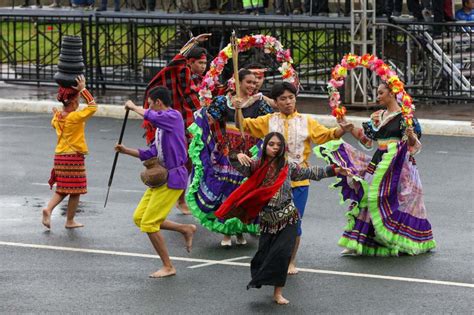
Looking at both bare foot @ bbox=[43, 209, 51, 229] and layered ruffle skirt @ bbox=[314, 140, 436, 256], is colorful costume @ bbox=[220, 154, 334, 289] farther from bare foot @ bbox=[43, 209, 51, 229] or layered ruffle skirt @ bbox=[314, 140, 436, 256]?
bare foot @ bbox=[43, 209, 51, 229]

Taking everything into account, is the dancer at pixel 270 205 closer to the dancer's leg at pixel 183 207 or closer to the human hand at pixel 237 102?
the human hand at pixel 237 102

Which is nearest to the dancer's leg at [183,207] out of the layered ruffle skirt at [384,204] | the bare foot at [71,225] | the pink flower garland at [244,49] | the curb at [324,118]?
the bare foot at [71,225]

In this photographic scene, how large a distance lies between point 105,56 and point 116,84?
143 cm

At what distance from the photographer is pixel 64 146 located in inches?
515

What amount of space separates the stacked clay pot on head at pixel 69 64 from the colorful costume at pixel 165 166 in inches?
86.8

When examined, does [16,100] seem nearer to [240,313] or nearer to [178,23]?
[178,23]

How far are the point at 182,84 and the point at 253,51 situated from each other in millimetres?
11230

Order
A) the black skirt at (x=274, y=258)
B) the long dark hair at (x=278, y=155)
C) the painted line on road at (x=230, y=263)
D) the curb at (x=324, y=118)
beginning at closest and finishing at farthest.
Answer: the black skirt at (x=274, y=258) → the long dark hair at (x=278, y=155) → the painted line on road at (x=230, y=263) → the curb at (x=324, y=118)

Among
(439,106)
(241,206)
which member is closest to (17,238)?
(241,206)

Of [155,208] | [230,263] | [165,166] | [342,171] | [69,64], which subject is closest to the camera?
[342,171]

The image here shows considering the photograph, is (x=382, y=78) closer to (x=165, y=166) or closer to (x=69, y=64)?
(x=165, y=166)

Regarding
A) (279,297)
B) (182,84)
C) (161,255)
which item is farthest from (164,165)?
(182,84)

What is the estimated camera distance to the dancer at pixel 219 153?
1195 centimetres

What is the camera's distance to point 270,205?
33.4ft
